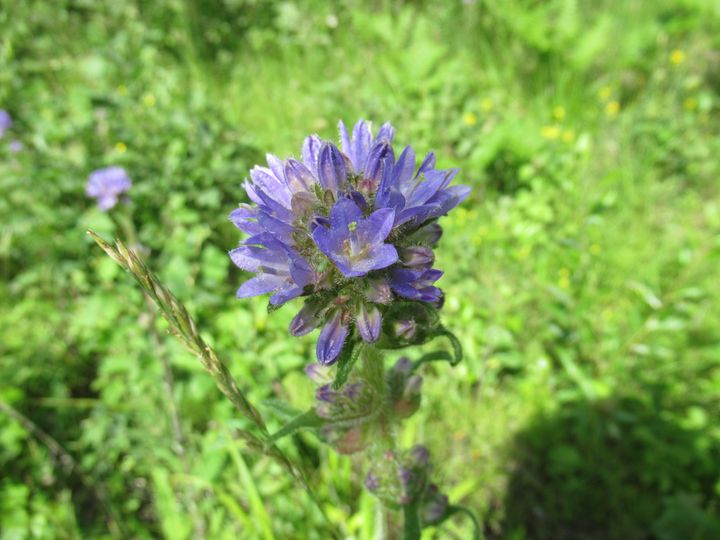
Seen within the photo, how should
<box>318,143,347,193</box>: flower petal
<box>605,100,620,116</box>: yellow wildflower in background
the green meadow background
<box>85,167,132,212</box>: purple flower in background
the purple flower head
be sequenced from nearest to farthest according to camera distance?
1. the purple flower head
2. <box>318,143,347,193</box>: flower petal
3. the green meadow background
4. <box>85,167,132,212</box>: purple flower in background
5. <box>605,100,620,116</box>: yellow wildflower in background

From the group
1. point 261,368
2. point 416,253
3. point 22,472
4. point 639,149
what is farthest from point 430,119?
point 22,472

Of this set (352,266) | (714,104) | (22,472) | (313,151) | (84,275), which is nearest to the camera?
(352,266)

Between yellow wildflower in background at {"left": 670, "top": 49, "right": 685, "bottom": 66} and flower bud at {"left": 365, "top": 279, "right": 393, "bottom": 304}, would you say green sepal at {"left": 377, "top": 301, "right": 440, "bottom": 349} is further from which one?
yellow wildflower in background at {"left": 670, "top": 49, "right": 685, "bottom": 66}

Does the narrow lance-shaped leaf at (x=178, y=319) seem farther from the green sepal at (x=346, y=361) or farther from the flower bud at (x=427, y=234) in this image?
the flower bud at (x=427, y=234)

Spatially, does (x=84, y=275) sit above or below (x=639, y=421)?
above

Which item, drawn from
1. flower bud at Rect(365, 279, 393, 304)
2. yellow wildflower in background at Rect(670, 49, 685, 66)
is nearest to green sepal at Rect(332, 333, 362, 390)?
flower bud at Rect(365, 279, 393, 304)

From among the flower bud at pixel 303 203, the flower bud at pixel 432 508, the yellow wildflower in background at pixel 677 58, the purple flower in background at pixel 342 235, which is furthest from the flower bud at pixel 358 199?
the yellow wildflower in background at pixel 677 58

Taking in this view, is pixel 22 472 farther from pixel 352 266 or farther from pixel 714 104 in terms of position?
pixel 714 104
